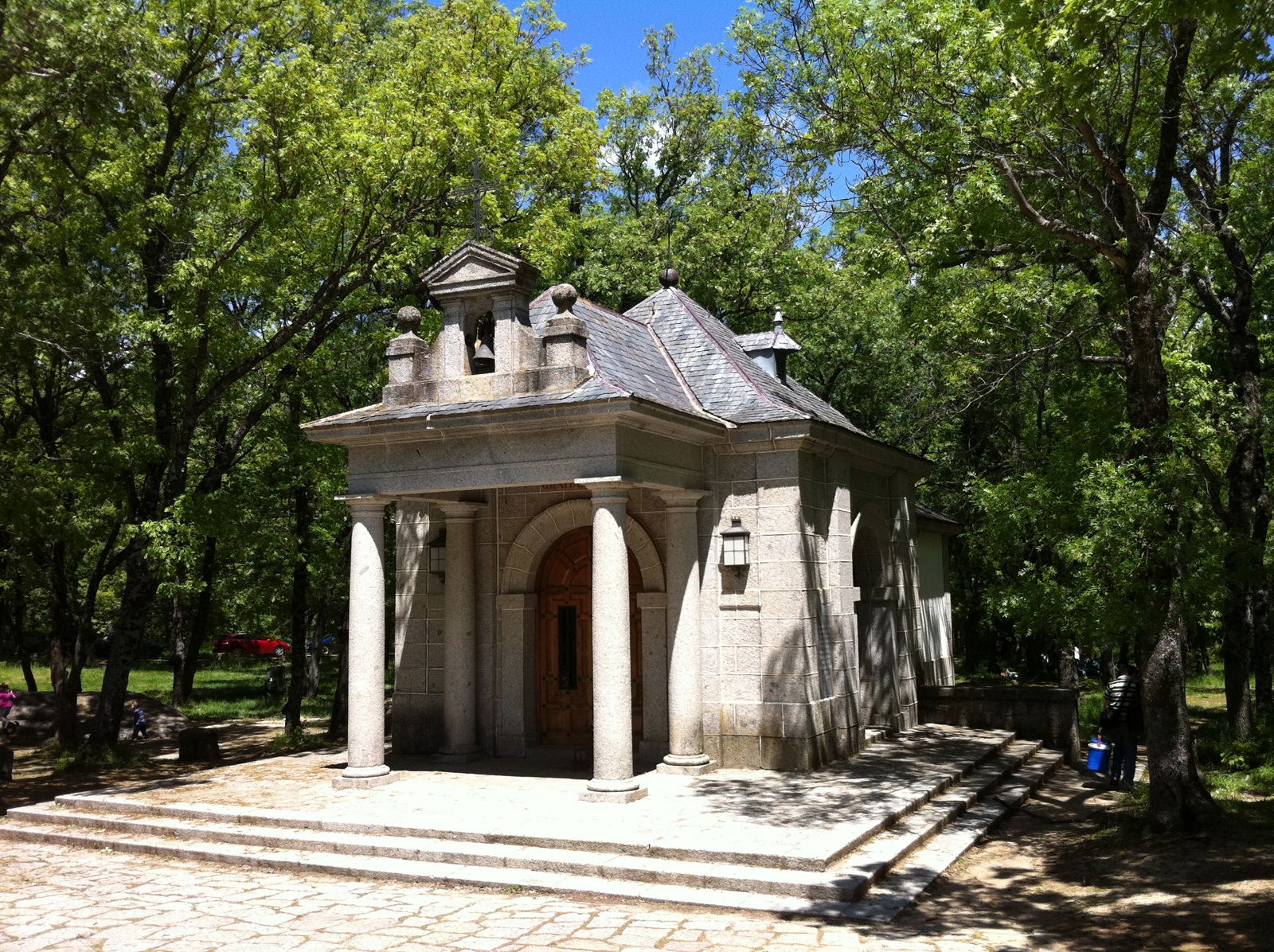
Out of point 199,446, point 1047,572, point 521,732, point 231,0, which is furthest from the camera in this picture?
point 199,446

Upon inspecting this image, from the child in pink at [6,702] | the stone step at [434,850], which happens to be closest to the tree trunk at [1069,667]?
the stone step at [434,850]

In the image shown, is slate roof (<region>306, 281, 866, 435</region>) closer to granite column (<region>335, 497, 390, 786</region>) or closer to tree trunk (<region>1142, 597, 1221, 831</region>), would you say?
granite column (<region>335, 497, 390, 786</region>)

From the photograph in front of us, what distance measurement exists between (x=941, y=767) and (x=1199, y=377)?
27.0ft

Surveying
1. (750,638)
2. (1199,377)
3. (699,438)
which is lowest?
(750,638)

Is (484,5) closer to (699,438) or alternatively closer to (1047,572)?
(699,438)

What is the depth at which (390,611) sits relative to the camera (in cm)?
3009

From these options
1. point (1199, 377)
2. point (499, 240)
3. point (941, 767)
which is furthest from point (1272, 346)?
point (499, 240)

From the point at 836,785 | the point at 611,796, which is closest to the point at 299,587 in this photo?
the point at 611,796

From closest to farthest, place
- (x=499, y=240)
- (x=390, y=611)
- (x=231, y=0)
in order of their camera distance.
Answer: (x=231, y=0), (x=499, y=240), (x=390, y=611)

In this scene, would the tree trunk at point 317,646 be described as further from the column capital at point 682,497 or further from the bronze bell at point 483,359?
the column capital at point 682,497

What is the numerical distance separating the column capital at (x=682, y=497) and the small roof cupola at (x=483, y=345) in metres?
2.20

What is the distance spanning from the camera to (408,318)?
14.1 m

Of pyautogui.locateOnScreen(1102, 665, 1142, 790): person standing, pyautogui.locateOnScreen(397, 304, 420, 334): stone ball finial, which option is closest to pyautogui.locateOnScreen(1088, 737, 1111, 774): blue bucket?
pyautogui.locateOnScreen(1102, 665, 1142, 790): person standing

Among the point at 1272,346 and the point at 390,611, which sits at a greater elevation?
the point at 1272,346
